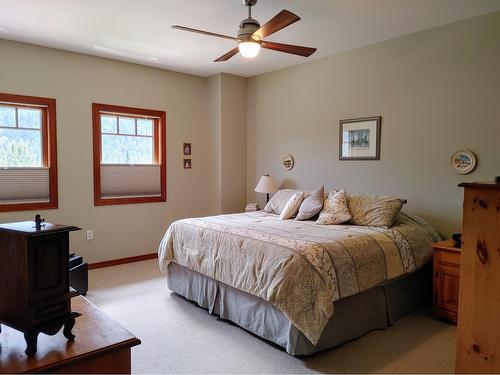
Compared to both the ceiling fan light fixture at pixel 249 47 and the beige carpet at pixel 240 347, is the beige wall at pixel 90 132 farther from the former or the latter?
the ceiling fan light fixture at pixel 249 47

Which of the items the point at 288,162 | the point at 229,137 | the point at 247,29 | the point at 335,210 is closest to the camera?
the point at 247,29

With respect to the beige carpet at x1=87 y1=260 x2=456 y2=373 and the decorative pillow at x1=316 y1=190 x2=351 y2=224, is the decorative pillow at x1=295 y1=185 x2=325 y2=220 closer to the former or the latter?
the decorative pillow at x1=316 y1=190 x2=351 y2=224

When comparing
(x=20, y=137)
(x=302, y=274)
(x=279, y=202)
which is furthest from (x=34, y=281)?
(x=20, y=137)

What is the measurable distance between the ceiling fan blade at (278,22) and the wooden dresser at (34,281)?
197cm

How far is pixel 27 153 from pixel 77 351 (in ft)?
11.8

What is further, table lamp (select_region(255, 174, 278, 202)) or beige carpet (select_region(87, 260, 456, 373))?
table lamp (select_region(255, 174, 278, 202))

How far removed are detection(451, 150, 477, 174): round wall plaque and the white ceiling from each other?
1244mm

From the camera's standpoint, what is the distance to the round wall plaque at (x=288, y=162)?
4986 millimetres

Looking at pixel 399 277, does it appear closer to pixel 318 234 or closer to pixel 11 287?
pixel 318 234

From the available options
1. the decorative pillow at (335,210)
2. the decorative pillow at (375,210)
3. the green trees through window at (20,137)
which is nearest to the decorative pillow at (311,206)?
the decorative pillow at (335,210)

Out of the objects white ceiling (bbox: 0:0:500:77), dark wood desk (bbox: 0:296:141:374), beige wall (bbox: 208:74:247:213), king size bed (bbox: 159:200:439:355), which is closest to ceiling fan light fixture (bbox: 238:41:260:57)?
white ceiling (bbox: 0:0:500:77)

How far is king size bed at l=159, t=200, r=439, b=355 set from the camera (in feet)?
7.94

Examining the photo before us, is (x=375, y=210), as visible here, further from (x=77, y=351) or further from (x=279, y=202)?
(x=77, y=351)

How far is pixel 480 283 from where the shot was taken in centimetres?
139
